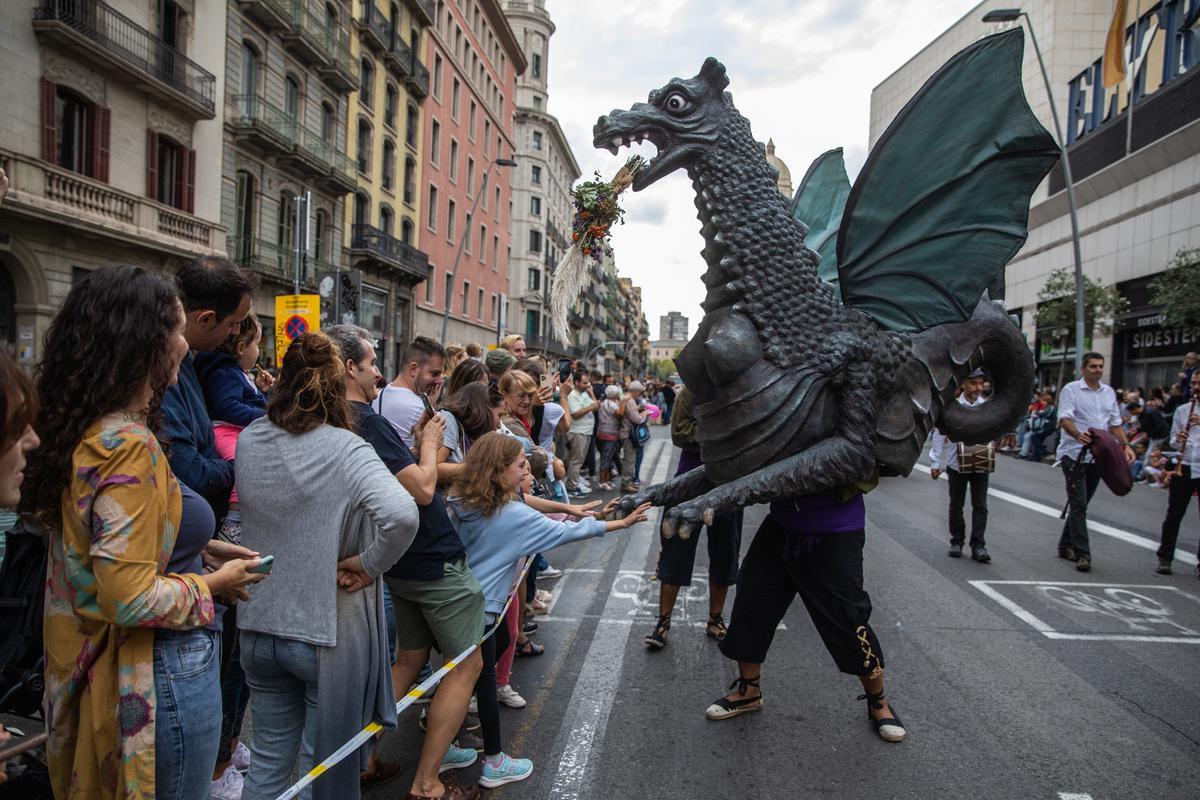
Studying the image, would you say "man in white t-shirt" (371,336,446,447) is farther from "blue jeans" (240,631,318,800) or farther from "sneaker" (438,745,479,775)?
"blue jeans" (240,631,318,800)

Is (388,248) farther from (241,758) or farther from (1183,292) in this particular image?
(241,758)

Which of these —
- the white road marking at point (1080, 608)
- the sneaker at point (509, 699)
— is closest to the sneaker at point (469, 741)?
the sneaker at point (509, 699)

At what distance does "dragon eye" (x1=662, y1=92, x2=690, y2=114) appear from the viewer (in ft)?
11.4

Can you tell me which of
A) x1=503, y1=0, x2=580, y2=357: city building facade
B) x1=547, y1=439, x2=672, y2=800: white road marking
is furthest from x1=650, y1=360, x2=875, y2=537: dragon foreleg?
x1=503, y1=0, x2=580, y2=357: city building facade

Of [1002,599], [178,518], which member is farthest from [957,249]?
[1002,599]

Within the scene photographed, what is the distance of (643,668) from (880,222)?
9.39 feet

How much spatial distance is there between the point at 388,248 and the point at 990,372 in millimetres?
30949

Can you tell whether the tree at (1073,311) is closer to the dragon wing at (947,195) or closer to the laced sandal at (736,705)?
the dragon wing at (947,195)

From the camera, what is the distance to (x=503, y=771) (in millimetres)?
3262

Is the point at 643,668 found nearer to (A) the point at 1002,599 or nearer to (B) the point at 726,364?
(B) the point at 726,364

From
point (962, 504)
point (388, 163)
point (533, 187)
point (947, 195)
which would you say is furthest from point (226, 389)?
point (533, 187)

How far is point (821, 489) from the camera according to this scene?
3.34 metres

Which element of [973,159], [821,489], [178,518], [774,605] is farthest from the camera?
[774,605]

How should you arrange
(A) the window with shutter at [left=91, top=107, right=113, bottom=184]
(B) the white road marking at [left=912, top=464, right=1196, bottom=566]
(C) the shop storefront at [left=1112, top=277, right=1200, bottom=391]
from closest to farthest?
(B) the white road marking at [left=912, top=464, right=1196, bottom=566]
(A) the window with shutter at [left=91, top=107, right=113, bottom=184]
(C) the shop storefront at [left=1112, top=277, right=1200, bottom=391]
